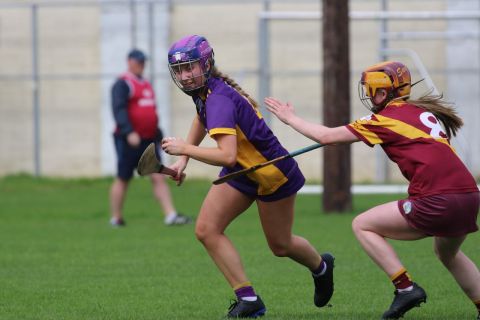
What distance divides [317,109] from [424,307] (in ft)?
43.8

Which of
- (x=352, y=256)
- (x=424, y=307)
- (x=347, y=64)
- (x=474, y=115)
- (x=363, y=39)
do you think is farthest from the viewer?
(x=363, y=39)

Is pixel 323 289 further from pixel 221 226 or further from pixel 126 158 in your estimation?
pixel 126 158

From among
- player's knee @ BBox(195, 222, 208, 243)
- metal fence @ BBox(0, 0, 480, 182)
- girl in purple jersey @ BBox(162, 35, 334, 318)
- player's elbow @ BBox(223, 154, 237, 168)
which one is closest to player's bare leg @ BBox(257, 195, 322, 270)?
girl in purple jersey @ BBox(162, 35, 334, 318)

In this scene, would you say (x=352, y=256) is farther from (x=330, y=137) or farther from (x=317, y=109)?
(x=317, y=109)

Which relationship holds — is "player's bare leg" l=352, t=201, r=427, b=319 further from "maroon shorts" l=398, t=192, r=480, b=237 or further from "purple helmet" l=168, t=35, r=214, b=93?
"purple helmet" l=168, t=35, r=214, b=93

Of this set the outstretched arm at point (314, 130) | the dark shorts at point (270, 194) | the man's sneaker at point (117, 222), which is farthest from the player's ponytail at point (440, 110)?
the man's sneaker at point (117, 222)

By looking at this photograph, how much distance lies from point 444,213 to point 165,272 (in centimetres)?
351

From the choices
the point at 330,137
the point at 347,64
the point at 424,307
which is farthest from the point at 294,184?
the point at 347,64

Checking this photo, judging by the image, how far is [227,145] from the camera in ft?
20.6

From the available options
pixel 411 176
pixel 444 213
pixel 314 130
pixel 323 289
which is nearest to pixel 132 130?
pixel 323 289

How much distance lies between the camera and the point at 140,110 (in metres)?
13.0

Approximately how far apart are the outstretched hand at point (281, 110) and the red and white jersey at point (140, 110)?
6.72 meters

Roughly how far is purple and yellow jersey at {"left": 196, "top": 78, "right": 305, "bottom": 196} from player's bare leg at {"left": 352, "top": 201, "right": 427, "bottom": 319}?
638mm

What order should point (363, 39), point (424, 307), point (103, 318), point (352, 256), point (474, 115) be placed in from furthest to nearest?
1. point (363, 39)
2. point (474, 115)
3. point (352, 256)
4. point (424, 307)
5. point (103, 318)
